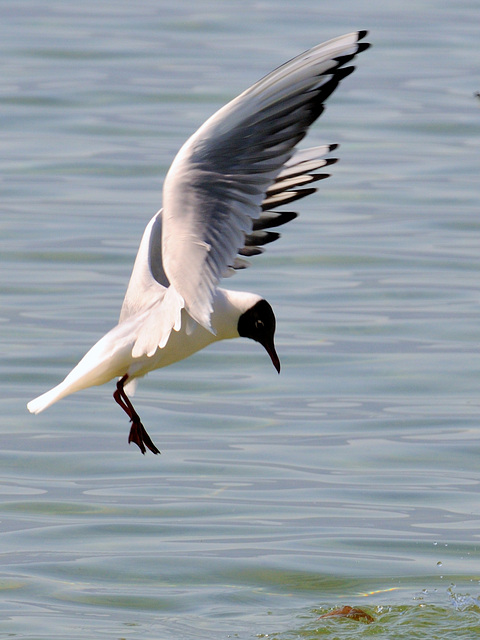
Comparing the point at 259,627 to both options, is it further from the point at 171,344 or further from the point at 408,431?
the point at 408,431

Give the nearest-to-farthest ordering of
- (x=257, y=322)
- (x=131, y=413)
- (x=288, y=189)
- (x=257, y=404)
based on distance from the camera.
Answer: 1. (x=131, y=413)
2. (x=257, y=322)
3. (x=288, y=189)
4. (x=257, y=404)

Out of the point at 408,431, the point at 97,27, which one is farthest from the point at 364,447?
the point at 97,27

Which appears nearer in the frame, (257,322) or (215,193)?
(215,193)

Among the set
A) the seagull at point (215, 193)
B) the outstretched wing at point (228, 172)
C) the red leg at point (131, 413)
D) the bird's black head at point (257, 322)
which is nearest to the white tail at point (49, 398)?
the seagull at point (215, 193)

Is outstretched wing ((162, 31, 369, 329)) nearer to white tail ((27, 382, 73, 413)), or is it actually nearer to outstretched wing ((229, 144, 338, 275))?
white tail ((27, 382, 73, 413))

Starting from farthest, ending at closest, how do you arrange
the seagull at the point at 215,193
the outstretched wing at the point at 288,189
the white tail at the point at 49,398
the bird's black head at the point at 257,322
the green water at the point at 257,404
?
the green water at the point at 257,404, the outstretched wing at the point at 288,189, the bird's black head at the point at 257,322, the white tail at the point at 49,398, the seagull at the point at 215,193

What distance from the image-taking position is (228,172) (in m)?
6.88

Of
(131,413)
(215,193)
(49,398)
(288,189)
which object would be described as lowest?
(131,413)

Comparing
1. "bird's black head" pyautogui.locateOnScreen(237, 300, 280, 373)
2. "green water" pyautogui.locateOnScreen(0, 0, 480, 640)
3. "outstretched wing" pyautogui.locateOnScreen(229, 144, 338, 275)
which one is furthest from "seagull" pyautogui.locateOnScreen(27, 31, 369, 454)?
"green water" pyautogui.locateOnScreen(0, 0, 480, 640)

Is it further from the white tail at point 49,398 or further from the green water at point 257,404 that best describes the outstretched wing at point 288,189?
the green water at point 257,404

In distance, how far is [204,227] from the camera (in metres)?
6.84

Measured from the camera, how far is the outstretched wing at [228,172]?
6.74 meters

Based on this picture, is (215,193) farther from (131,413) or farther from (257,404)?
(257,404)

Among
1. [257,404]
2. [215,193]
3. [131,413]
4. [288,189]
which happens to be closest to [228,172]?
[215,193]
